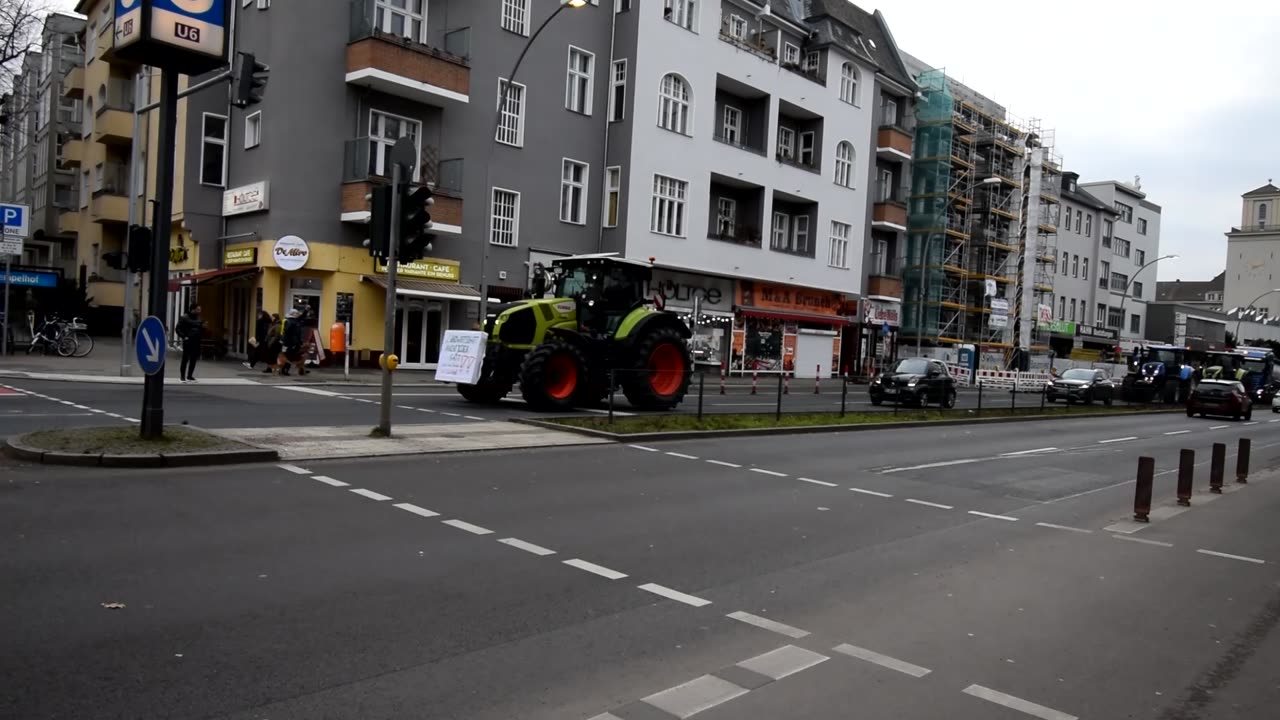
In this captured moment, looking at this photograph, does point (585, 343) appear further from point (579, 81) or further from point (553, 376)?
point (579, 81)

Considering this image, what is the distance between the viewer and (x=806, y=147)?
142 feet

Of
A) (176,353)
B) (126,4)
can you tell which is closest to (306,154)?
(176,353)

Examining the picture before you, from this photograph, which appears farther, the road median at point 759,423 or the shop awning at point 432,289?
the shop awning at point 432,289

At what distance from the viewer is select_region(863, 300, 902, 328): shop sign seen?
47.2 meters

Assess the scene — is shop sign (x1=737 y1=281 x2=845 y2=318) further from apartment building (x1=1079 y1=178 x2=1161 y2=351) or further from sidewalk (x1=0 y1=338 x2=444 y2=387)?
apartment building (x1=1079 y1=178 x2=1161 y2=351)

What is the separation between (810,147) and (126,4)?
3631cm

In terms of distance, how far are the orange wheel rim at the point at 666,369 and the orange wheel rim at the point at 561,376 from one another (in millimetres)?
1592

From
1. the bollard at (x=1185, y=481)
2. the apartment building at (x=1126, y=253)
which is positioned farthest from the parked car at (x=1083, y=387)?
the apartment building at (x=1126, y=253)

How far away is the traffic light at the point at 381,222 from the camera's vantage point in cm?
1212

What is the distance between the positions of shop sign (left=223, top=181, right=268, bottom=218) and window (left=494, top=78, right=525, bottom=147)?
7622 mm

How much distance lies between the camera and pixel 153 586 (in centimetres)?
539

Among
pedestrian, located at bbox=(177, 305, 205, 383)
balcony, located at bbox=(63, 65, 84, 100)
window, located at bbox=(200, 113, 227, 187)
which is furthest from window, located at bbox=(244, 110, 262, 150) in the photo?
balcony, located at bbox=(63, 65, 84, 100)

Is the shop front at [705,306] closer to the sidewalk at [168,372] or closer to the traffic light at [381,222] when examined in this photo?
the sidewalk at [168,372]

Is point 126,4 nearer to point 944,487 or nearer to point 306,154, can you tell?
point 944,487
